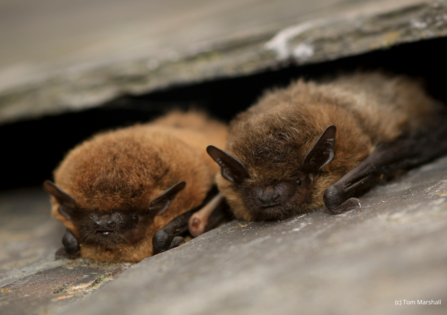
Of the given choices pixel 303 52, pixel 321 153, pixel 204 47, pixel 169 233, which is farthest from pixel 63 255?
pixel 303 52

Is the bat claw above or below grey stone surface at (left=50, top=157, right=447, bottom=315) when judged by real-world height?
below

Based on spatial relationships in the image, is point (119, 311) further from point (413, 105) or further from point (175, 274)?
point (413, 105)

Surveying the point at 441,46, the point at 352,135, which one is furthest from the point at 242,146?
the point at 441,46

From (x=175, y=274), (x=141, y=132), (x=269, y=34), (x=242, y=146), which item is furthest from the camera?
(x=269, y=34)

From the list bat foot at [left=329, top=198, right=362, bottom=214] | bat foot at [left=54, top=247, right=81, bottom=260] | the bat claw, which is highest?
bat foot at [left=329, top=198, right=362, bottom=214]

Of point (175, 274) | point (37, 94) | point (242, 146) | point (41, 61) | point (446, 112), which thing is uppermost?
point (41, 61)

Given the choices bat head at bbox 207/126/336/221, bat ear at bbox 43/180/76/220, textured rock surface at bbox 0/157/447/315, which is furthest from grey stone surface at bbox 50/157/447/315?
bat ear at bbox 43/180/76/220

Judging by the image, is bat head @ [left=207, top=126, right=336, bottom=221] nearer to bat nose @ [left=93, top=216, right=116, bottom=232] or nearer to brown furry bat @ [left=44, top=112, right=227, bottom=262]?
brown furry bat @ [left=44, top=112, right=227, bottom=262]

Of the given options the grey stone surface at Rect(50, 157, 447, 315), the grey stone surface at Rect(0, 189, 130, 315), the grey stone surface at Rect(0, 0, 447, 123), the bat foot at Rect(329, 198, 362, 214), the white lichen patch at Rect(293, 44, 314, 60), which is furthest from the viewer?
the white lichen patch at Rect(293, 44, 314, 60)

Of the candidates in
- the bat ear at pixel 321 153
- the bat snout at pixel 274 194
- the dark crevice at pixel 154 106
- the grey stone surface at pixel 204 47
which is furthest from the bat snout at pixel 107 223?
the dark crevice at pixel 154 106
